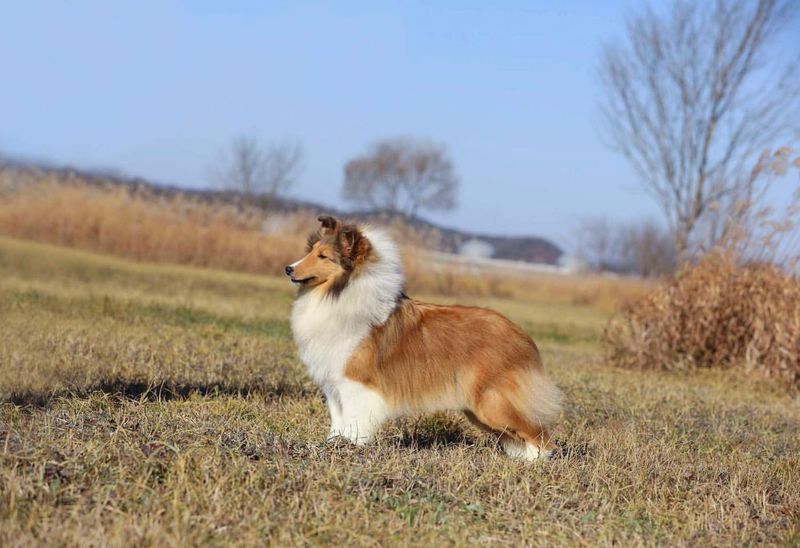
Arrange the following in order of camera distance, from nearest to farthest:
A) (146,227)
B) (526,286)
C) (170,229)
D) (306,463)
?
(306,463), (146,227), (170,229), (526,286)

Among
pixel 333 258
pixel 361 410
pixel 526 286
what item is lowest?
pixel 526 286

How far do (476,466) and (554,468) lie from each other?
514mm

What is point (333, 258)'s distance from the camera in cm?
593

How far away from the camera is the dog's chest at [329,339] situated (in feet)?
19.0

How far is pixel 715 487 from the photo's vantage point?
17.7ft

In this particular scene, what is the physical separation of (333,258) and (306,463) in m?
1.62

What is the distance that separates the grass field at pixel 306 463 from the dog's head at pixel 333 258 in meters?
1.06

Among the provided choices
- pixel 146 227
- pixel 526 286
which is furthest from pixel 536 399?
pixel 526 286

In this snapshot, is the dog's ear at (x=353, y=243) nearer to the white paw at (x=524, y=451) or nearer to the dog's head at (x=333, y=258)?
the dog's head at (x=333, y=258)

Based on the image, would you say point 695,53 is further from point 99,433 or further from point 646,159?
point 99,433

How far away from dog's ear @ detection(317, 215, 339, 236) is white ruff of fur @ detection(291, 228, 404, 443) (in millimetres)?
308

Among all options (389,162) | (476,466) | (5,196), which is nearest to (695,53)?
(476,466)

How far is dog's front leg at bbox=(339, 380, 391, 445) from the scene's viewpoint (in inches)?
224

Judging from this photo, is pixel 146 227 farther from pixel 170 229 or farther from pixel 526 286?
pixel 526 286
